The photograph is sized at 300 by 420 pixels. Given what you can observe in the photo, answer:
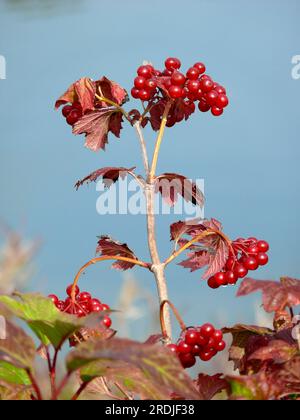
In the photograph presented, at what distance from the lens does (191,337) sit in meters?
1.26

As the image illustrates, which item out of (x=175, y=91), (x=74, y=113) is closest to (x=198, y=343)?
(x=175, y=91)

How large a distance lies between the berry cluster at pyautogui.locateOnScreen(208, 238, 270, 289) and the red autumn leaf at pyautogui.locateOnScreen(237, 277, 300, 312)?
306 mm

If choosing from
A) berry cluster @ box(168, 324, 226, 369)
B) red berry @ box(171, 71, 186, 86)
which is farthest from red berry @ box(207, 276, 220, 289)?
red berry @ box(171, 71, 186, 86)

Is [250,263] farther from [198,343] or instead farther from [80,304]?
[80,304]

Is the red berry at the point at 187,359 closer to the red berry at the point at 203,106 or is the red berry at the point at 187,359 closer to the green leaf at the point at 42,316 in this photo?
the green leaf at the point at 42,316

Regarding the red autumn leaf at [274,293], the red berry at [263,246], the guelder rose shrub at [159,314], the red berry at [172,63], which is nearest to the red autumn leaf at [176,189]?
the guelder rose shrub at [159,314]

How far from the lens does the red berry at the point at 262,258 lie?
1467mm

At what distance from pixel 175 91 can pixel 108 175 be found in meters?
0.23

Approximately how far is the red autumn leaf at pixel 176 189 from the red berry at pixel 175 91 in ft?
0.56

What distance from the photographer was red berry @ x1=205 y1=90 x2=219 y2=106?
1.53 metres

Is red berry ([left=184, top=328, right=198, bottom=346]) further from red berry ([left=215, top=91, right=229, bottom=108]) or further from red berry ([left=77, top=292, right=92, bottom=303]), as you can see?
red berry ([left=215, top=91, right=229, bottom=108])
